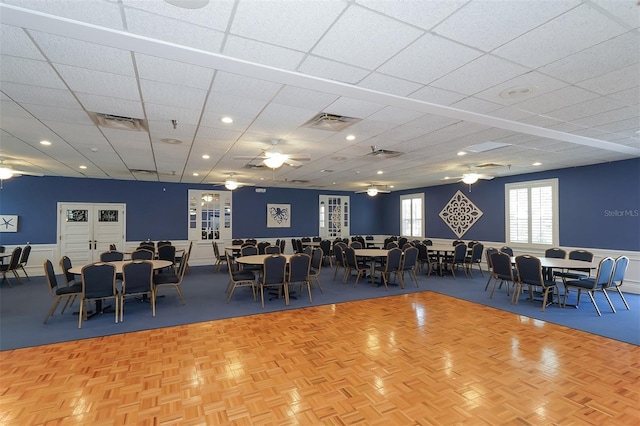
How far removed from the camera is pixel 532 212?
8.52 m

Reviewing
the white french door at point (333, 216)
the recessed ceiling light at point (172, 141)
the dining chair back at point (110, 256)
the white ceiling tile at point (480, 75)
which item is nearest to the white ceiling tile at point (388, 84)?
the white ceiling tile at point (480, 75)

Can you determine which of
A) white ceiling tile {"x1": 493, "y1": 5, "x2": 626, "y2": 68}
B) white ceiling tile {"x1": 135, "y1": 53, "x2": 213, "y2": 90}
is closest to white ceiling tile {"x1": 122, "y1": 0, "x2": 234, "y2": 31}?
white ceiling tile {"x1": 135, "y1": 53, "x2": 213, "y2": 90}

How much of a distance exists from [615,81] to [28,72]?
220 inches

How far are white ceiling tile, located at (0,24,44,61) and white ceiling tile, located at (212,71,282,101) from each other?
1.37m

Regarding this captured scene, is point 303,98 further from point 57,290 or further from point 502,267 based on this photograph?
point 502,267

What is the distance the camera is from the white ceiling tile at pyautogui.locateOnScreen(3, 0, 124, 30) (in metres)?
1.90

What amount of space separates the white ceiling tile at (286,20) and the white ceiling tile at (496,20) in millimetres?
818

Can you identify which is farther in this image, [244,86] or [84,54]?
[244,86]

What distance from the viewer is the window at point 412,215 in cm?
1252

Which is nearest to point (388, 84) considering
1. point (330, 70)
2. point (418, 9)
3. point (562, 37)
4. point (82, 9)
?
point (330, 70)

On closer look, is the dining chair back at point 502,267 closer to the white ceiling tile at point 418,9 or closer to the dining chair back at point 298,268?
the dining chair back at point 298,268

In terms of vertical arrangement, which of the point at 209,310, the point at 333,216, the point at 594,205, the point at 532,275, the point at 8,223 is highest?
the point at 594,205

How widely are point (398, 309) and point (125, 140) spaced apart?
18.2 ft

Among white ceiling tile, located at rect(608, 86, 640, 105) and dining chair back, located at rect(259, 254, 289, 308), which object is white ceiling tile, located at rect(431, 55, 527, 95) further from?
dining chair back, located at rect(259, 254, 289, 308)
